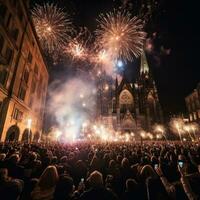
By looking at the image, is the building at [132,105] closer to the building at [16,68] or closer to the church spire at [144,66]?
the church spire at [144,66]

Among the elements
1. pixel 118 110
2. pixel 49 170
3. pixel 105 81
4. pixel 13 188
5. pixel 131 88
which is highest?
pixel 105 81

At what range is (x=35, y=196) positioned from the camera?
3.07m

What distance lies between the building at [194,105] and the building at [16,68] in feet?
152

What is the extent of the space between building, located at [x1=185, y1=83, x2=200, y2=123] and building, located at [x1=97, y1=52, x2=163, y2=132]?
9.60m

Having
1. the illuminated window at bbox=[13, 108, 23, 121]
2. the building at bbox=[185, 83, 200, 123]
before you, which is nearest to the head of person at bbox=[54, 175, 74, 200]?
the illuminated window at bbox=[13, 108, 23, 121]

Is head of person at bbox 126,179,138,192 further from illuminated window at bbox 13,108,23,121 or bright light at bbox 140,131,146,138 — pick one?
bright light at bbox 140,131,146,138

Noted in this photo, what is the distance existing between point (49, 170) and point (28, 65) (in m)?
28.6

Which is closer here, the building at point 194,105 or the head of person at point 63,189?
the head of person at point 63,189

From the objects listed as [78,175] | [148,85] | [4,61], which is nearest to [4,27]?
[4,61]

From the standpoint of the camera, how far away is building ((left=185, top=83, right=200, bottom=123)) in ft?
143

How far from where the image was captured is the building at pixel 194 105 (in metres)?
43.5

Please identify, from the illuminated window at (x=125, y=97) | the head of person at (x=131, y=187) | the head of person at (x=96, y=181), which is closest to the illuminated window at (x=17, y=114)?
the head of person at (x=96, y=181)

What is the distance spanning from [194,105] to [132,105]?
832 inches

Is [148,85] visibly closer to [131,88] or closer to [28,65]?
[131,88]
